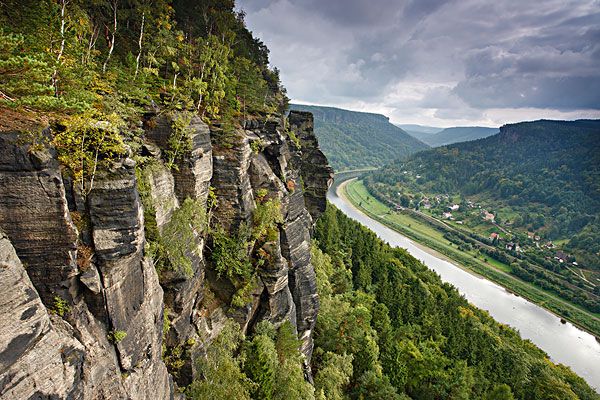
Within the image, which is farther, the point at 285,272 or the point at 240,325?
the point at 285,272

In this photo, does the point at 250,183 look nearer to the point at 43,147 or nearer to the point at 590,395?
the point at 43,147

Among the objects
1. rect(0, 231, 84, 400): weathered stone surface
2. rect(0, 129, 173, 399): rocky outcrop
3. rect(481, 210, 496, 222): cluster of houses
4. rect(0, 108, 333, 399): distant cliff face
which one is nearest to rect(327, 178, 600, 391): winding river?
rect(0, 108, 333, 399): distant cliff face

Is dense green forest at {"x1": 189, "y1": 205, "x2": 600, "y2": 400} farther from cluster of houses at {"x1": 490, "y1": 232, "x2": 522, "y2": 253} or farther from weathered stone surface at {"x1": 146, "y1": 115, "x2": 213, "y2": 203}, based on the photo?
cluster of houses at {"x1": 490, "y1": 232, "x2": 522, "y2": 253}

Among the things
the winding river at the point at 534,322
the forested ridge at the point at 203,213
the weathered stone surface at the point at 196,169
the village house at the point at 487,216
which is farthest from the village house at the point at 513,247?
the weathered stone surface at the point at 196,169

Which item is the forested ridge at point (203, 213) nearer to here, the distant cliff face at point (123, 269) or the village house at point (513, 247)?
the distant cliff face at point (123, 269)

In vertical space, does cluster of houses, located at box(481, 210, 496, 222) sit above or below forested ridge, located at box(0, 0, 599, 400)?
below

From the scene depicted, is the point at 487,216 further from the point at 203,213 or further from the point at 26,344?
the point at 26,344

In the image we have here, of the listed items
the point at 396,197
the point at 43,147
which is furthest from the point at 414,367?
the point at 396,197
